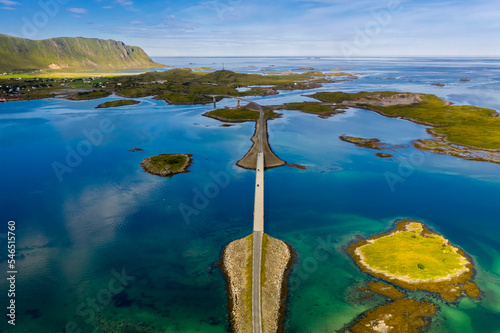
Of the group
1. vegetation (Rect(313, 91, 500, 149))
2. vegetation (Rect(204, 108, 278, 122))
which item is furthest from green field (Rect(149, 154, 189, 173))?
vegetation (Rect(313, 91, 500, 149))

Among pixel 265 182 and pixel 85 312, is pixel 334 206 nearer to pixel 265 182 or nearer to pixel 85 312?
pixel 265 182

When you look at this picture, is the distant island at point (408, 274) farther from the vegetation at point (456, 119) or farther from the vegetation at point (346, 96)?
the vegetation at point (346, 96)

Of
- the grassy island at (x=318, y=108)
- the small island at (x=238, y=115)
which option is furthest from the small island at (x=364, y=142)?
the small island at (x=238, y=115)

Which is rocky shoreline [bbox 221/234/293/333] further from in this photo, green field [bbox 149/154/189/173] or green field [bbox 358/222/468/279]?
green field [bbox 149/154/189/173]

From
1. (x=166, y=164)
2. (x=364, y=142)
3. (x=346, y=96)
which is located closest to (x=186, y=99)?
(x=346, y=96)

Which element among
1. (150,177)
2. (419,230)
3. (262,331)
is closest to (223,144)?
(150,177)

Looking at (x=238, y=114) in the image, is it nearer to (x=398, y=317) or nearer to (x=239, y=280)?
(x=239, y=280)
